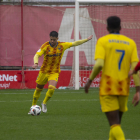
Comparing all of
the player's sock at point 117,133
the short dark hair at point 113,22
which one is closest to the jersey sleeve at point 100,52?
the short dark hair at point 113,22

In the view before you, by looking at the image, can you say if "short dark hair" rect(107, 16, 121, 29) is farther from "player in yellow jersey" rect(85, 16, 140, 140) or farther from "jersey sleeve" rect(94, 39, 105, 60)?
"jersey sleeve" rect(94, 39, 105, 60)

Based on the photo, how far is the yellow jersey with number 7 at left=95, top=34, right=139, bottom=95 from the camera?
4148 mm

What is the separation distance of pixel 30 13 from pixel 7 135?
445 inches

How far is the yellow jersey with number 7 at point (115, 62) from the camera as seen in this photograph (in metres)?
4.15

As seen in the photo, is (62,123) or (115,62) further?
(62,123)

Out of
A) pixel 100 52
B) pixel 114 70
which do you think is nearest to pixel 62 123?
pixel 114 70

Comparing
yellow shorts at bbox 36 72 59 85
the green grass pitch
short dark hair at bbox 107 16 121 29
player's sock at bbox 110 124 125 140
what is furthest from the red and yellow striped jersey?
player's sock at bbox 110 124 125 140

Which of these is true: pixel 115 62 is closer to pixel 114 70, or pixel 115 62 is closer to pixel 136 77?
pixel 114 70

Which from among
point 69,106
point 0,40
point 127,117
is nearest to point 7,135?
point 127,117

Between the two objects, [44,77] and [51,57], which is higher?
[51,57]

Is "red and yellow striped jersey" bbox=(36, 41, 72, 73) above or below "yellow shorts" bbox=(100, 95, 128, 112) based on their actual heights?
above

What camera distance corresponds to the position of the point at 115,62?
4.16 meters

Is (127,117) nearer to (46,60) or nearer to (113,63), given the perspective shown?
(46,60)

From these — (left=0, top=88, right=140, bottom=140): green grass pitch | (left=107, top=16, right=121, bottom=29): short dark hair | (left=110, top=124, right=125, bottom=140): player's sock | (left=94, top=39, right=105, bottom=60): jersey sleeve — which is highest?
(left=107, top=16, right=121, bottom=29): short dark hair
